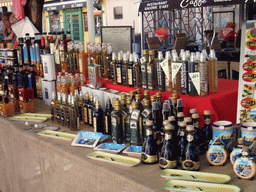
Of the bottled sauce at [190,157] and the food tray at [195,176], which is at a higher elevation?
the bottled sauce at [190,157]

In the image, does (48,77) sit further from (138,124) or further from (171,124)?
(171,124)

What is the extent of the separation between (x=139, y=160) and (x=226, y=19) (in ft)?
29.2

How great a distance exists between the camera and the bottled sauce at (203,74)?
2.04m

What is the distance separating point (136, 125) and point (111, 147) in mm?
250

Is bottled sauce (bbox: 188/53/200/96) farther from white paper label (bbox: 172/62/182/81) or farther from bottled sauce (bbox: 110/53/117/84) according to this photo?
bottled sauce (bbox: 110/53/117/84)

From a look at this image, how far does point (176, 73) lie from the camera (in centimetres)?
214

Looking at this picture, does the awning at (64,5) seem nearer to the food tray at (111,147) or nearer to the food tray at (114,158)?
the food tray at (111,147)

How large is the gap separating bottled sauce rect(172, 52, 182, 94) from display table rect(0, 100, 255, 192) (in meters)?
0.58

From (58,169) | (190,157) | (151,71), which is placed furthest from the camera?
(151,71)

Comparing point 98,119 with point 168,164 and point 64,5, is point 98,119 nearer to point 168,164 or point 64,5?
point 168,164

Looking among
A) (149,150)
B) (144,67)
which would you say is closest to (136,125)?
(149,150)

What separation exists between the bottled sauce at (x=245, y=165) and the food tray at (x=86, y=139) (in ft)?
3.17

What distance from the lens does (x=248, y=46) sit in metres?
2.12

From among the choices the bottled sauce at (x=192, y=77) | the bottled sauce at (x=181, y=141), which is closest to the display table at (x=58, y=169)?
the bottled sauce at (x=181, y=141)
